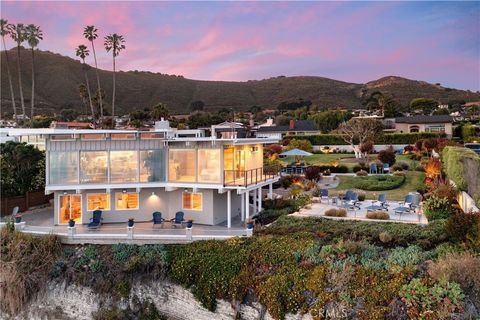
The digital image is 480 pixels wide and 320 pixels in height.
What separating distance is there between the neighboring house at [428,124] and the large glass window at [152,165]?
4573cm

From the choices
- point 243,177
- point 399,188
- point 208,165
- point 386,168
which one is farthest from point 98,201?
point 386,168

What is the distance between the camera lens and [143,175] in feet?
67.1

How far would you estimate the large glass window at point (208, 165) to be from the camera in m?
19.9

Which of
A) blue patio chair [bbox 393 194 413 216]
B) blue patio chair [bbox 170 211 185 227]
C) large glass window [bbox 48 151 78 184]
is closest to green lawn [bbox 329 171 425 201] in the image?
Result: blue patio chair [bbox 393 194 413 216]

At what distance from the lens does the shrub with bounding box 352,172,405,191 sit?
86.1 feet

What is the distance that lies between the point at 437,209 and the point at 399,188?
7872 mm

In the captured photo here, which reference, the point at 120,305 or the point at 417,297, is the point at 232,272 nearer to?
the point at 120,305

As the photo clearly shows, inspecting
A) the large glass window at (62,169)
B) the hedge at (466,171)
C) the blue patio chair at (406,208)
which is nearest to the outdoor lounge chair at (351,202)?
the blue patio chair at (406,208)

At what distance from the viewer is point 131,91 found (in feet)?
336

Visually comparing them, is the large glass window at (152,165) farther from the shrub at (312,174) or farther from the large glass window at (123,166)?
the shrub at (312,174)

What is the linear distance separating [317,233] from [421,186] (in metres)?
12.9

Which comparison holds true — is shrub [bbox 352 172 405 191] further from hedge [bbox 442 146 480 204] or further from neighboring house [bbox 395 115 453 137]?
neighboring house [bbox 395 115 453 137]

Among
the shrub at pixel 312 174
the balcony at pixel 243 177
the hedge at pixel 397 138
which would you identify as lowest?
the shrub at pixel 312 174

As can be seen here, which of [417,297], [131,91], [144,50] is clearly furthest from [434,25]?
[131,91]
